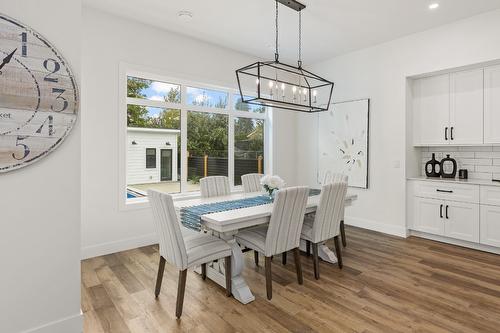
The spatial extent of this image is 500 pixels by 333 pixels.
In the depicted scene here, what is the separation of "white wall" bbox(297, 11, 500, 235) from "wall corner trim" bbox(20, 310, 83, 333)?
14.0 feet

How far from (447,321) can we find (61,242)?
117 inches

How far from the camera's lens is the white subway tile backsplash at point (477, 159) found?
4.00m

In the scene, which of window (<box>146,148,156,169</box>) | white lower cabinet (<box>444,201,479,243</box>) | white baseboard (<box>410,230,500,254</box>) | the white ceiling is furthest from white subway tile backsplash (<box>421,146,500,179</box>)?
window (<box>146,148,156,169</box>)

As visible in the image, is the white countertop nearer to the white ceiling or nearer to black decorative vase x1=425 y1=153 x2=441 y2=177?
black decorative vase x1=425 y1=153 x2=441 y2=177

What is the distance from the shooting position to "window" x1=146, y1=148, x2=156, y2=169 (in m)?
4.23

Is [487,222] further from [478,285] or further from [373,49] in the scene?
[373,49]

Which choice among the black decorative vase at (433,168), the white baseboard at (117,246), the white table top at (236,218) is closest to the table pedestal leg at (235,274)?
the white table top at (236,218)

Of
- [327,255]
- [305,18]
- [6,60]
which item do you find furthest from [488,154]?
[6,60]

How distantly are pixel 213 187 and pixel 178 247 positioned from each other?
1.44m

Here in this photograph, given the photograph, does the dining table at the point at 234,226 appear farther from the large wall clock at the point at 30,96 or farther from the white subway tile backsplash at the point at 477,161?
the white subway tile backsplash at the point at 477,161

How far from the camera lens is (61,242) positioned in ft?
6.72

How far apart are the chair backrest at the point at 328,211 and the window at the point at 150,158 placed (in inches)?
101

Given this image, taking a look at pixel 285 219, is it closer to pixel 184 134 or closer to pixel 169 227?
pixel 169 227

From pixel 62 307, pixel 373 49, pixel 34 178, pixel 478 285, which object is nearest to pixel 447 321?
pixel 478 285
